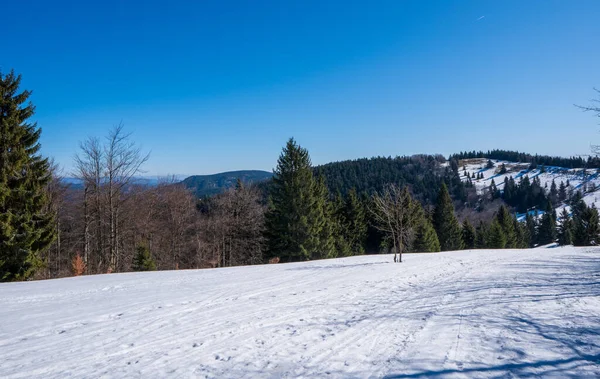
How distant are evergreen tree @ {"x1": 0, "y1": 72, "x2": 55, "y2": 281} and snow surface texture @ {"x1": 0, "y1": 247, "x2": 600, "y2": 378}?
5288mm

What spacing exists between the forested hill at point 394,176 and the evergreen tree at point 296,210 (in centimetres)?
8252

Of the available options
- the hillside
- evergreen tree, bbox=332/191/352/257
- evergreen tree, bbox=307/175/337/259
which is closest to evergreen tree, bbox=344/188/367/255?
evergreen tree, bbox=332/191/352/257

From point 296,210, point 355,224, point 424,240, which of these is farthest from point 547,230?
point 296,210

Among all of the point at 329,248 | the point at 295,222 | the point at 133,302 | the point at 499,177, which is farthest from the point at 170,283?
the point at 499,177

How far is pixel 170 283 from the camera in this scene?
11.2 m

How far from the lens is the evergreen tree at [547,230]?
74.1 meters

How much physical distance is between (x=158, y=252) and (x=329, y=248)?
16.3 meters

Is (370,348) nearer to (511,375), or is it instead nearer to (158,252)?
(511,375)

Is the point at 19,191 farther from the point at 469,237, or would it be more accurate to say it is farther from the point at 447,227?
the point at 469,237

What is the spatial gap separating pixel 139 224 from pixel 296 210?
12733 mm

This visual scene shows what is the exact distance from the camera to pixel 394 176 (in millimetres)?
143875

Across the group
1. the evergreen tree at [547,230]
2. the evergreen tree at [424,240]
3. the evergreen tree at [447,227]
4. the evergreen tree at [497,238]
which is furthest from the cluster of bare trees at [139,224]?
the evergreen tree at [547,230]

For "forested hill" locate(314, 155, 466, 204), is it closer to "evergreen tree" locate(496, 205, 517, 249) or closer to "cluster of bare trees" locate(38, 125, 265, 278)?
"evergreen tree" locate(496, 205, 517, 249)

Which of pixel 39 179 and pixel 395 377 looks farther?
pixel 39 179
